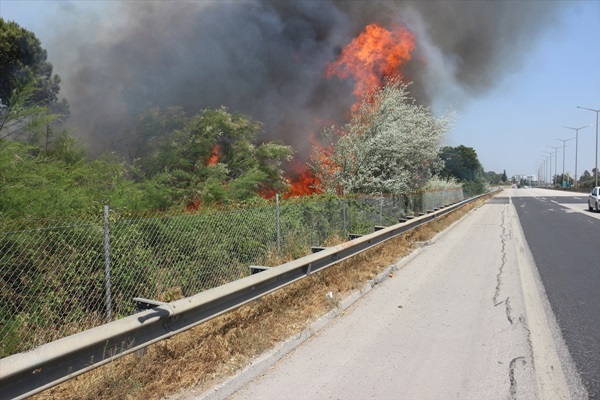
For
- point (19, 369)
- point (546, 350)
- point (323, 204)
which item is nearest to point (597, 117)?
point (323, 204)

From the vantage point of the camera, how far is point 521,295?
21.8 ft

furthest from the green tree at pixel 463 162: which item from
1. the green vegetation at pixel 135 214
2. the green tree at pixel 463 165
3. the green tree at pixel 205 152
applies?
the green vegetation at pixel 135 214

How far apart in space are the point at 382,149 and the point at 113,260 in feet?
36.0

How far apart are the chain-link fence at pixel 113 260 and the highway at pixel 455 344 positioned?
1618 millimetres

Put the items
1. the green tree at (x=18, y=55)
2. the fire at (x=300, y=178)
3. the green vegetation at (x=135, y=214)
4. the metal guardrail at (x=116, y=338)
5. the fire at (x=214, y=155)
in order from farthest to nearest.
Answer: the fire at (x=300, y=178) < the fire at (x=214, y=155) < the green tree at (x=18, y=55) < the green vegetation at (x=135, y=214) < the metal guardrail at (x=116, y=338)

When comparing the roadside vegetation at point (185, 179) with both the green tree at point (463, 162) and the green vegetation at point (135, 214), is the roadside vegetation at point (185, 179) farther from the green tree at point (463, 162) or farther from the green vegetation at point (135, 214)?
the green tree at point (463, 162)

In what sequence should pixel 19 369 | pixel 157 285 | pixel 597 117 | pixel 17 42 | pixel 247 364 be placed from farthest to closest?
pixel 597 117, pixel 17 42, pixel 157 285, pixel 247 364, pixel 19 369

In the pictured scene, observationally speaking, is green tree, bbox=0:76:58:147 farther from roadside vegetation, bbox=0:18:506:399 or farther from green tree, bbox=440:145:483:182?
green tree, bbox=440:145:483:182

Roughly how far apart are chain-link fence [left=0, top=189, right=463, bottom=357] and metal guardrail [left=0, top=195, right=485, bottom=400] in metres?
0.94

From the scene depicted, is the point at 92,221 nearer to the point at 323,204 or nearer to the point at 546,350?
the point at 546,350

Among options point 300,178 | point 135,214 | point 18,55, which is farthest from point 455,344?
point 300,178

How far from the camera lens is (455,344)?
4617mm

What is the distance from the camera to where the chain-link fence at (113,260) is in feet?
12.5

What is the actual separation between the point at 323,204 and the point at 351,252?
2.07 meters
